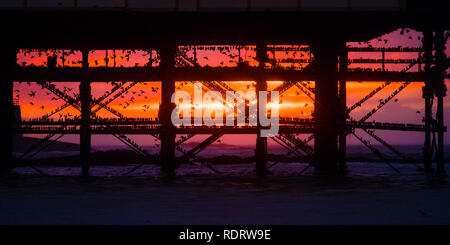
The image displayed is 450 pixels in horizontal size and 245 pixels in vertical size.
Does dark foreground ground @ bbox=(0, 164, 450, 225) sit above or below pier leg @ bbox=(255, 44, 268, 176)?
below

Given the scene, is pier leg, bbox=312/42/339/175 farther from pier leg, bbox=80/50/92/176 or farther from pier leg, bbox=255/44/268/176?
pier leg, bbox=80/50/92/176

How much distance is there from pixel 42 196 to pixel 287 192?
6657 mm

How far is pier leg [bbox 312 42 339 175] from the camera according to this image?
22406mm

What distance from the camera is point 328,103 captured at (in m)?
22.4

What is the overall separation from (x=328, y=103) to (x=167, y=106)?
6114 millimetres

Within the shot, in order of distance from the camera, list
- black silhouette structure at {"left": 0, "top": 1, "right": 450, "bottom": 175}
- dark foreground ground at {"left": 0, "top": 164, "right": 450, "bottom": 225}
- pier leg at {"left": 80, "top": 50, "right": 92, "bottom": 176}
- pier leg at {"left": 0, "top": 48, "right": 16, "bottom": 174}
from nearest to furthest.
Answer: dark foreground ground at {"left": 0, "top": 164, "right": 450, "bottom": 225}, black silhouette structure at {"left": 0, "top": 1, "right": 450, "bottom": 175}, pier leg at {"left": 80, "top": 50, "right": 92, "bottom": 176}, pier leg at {"left": 0, "top": 48, "right": 16, "bottom": 174}

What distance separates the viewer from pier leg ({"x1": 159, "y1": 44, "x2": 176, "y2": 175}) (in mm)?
22344

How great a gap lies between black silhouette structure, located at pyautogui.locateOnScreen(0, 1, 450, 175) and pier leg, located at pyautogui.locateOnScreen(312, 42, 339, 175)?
0.12 ft

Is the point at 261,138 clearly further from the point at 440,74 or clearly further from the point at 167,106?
the point at 440,74

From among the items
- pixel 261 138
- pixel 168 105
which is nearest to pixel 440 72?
A: pixel 261 138

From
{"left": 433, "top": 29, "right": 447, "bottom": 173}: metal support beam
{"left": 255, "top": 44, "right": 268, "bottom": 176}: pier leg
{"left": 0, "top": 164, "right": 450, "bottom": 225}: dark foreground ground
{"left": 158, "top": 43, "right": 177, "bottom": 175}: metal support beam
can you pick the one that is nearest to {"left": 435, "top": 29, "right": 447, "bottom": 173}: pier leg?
{"left": 433, "top": 29, "right": 447, "bottom": 173}: metal support beam

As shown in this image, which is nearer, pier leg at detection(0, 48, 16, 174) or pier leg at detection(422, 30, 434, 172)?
pier leg at detection(0, 48, 16, 174)

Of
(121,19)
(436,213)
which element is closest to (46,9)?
(121,19)

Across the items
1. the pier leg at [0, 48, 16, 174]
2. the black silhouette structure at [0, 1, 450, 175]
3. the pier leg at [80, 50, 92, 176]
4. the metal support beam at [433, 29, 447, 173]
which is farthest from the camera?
the metal support beam at [433, 29, 447, 173]
